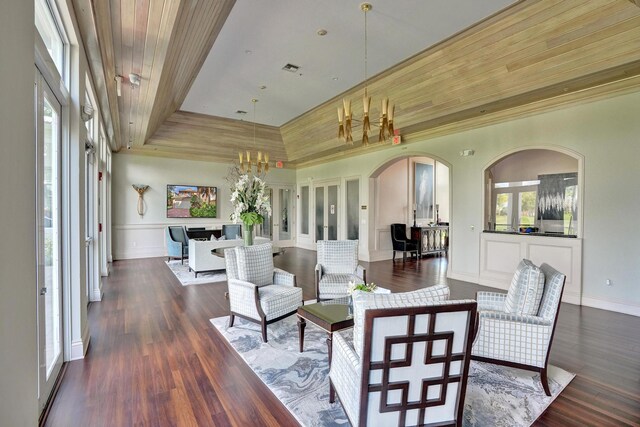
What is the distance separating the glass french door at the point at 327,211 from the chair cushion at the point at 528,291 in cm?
755

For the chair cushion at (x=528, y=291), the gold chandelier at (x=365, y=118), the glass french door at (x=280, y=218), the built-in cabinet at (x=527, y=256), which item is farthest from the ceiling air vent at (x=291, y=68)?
the glass french door at (x=280, y=218)

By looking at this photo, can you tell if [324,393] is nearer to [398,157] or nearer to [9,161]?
[9,161]

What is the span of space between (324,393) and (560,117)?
216 inches

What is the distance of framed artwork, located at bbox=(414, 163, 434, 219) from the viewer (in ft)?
32.8

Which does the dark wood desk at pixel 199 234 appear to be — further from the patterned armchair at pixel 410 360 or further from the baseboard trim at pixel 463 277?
the patterned armchair at pixel 410 360

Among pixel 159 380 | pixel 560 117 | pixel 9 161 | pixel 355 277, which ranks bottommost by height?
pixel 159 380

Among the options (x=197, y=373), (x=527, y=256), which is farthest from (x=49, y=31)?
(x=527, y=256)

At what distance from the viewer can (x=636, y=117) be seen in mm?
4312

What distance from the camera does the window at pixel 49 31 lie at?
7.15 feet

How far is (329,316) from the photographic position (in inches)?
111

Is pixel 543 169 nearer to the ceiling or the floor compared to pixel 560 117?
nearer to the floor

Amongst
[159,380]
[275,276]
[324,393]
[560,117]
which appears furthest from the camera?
[560,117]

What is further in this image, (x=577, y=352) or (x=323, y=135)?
(x=323, y=135)

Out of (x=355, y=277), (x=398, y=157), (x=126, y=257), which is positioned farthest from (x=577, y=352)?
(x=126, y=257)
